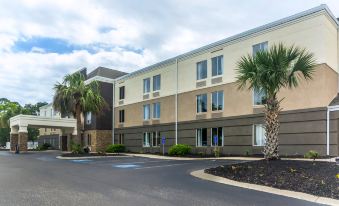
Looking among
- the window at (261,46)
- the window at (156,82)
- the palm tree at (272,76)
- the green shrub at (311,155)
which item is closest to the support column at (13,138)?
the window at (156,82)

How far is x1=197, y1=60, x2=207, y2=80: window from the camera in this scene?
2988 cm

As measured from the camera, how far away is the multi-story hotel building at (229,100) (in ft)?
71.3

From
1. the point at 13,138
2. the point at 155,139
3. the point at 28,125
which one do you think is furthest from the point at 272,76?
the point at 13,138

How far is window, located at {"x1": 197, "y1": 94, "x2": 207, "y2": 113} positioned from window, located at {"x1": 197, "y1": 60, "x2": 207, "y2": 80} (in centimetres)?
162

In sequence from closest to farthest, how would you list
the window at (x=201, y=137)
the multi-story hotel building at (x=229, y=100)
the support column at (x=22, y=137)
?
the multi-story hotel building at (x=229, y=100) < the window at (x=201, y=137) < the support column at (x=22, y=137)

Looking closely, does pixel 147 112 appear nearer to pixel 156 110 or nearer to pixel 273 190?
pixel 156 110

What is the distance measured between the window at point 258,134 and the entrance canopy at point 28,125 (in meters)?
26.5

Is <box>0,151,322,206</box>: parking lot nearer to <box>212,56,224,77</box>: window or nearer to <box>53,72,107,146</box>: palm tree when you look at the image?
<box>212,56,224,77</box>: window

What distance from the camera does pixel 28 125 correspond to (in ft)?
137

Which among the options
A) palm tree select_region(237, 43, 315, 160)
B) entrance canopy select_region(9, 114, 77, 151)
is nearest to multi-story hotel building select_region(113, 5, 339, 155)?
palm tree select_region(237, 43, 315, 160)

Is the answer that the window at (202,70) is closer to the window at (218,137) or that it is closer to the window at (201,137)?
the window at (201,137)

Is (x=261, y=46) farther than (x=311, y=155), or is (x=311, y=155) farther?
(x=261, y=46)

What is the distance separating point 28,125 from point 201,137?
22872 millimetres

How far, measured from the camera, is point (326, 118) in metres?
21.0
